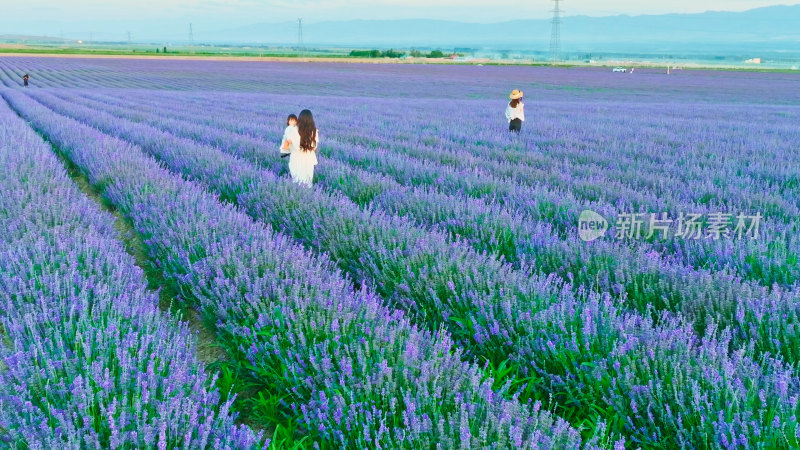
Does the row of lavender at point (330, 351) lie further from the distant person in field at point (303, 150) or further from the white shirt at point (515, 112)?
the white shirt at point (515, 112)

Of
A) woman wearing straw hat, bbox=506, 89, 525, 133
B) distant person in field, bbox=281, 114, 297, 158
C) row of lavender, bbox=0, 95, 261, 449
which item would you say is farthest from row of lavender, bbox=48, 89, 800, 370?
woman wearing straw hat, bbox=506, 89, 525, 133

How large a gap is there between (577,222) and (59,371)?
3.46 metres

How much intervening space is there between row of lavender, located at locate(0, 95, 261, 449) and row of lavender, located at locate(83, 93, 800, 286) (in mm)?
2752

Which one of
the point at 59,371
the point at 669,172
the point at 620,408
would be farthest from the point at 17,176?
the point at 669,172

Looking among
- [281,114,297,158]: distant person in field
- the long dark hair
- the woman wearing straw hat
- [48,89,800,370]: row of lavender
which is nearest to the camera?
[48,89,800,370]: row of lavender

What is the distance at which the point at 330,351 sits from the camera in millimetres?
2264

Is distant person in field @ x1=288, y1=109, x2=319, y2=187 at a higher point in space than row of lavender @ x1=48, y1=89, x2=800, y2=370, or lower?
higher

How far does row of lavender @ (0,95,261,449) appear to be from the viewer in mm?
1684

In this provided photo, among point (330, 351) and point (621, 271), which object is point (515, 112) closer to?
point (621, 271)

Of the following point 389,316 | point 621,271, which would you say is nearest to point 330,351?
point 389,316

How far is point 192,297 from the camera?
3221mm

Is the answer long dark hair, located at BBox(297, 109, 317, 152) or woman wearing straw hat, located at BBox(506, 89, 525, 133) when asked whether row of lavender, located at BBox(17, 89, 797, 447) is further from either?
woman wearing straw hat, located at BBox(506, 89, 525, 133)

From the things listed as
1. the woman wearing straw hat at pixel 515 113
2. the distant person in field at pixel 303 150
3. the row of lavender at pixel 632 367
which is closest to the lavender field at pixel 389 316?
the row of lavender at pixel 632 367

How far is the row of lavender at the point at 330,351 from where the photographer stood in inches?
66.7
